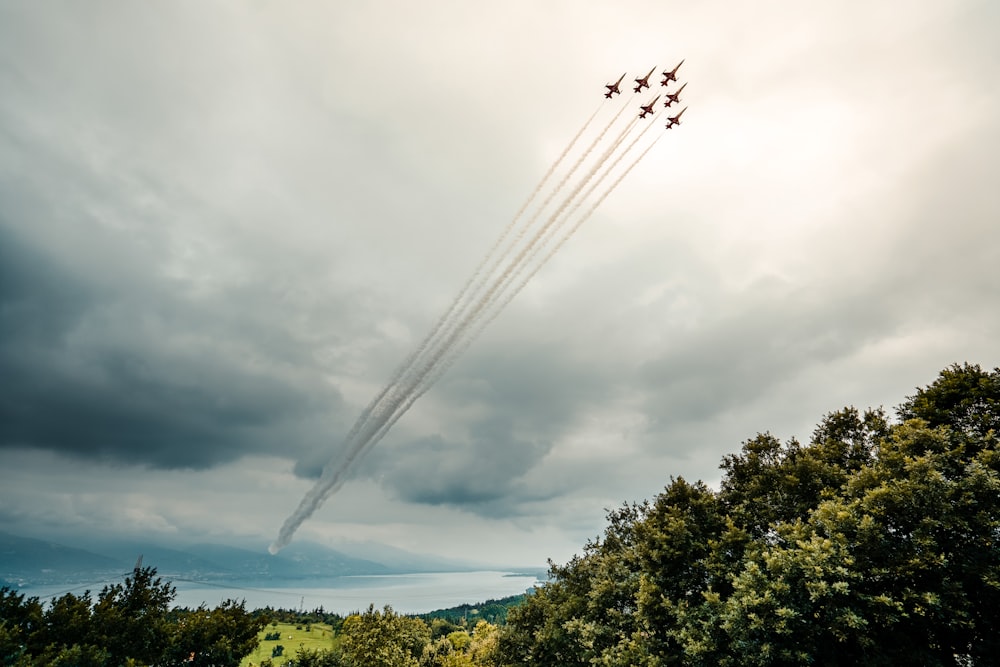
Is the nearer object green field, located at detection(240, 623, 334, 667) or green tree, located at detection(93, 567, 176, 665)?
green tree, located at detection(93, 567, 176, 665)

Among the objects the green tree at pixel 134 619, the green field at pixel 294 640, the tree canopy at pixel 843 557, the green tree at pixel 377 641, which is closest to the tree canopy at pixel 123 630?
the green tree at pixel 134 619

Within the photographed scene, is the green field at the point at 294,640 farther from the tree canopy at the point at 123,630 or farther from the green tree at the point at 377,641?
the tree canopy at the point at 123,630

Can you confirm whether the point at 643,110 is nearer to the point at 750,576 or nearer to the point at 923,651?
the point at 750,576

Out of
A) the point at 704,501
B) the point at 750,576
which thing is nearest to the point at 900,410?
the point at 704,501

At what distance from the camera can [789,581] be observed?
2366 cm

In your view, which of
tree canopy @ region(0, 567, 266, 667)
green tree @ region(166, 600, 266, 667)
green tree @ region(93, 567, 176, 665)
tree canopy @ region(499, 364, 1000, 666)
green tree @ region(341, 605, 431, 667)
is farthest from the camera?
green tree @ region(341, 605, 431, 667)

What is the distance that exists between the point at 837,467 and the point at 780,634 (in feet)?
35.7

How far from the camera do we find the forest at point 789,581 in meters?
22.6

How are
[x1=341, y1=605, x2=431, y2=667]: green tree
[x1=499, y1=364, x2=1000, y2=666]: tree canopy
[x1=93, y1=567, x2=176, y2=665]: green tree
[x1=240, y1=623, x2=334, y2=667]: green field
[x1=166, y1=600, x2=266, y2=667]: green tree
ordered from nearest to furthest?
[x1=499, y1=364, x2=1000, y2=666]: tree canopy
[x1=93, y1=567, x2=176, y2=665]: green tree
[x1=166, y1=600, x2=266, y2=667]: green tree
[x1=341, y1=605, x2=431, y2=667]: green tree
[x1=240, y1=623, x2=334, y2=667]: green field

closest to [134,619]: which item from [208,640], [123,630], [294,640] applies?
[123,630]

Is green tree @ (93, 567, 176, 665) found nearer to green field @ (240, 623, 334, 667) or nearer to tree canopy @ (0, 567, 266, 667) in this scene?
tree canopy @ (0, 567, 266, 667)

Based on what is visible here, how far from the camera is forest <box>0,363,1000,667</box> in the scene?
2258 cm

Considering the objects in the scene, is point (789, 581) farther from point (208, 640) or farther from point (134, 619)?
point (134, 619)

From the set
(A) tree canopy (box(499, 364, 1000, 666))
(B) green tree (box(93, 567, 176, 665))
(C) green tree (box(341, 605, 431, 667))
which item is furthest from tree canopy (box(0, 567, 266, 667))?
(A) tree canopy (box(499, 364, 1000, 666))
